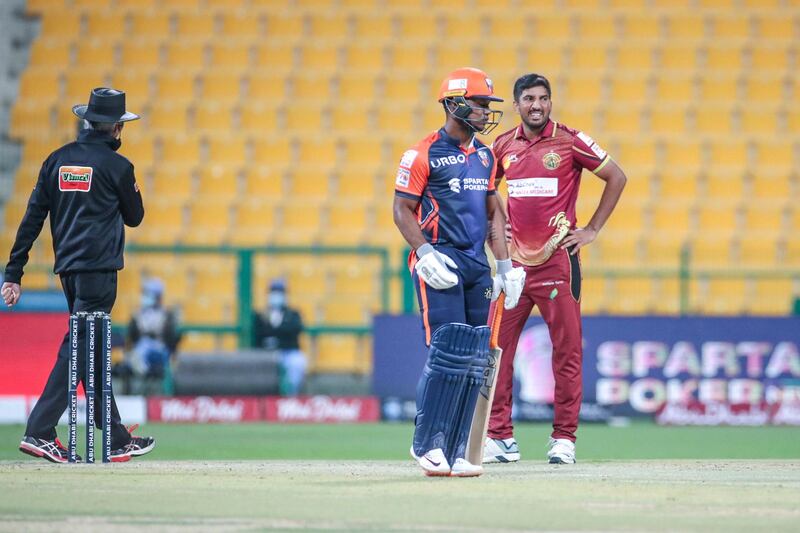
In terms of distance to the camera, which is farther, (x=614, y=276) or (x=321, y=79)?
(x=321, y=79)

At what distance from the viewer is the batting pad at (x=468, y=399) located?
817cm

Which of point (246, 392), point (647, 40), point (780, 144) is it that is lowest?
point (246, 392)

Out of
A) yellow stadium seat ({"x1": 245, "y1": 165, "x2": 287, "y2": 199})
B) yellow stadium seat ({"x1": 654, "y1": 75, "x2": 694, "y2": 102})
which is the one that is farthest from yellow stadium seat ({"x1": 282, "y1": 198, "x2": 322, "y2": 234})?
yellow stadium seat ({"x1": 654, "y1": 75, "x2": 694, "y2": 102})

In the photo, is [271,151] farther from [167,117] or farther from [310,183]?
[167,117]

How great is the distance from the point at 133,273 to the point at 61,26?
265 inches

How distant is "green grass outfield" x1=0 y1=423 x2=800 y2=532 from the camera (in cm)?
638

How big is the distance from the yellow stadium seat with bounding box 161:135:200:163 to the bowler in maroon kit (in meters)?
11.7

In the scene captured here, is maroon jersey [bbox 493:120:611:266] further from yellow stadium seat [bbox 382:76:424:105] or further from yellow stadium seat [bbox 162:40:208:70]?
yellow stadium seat [bbox 162:40:208:70]

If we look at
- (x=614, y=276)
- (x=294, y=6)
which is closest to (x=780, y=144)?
(x=614, y=276)

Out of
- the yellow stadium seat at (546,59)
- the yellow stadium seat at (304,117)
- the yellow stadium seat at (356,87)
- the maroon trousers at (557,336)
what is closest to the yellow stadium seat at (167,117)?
the yellow stadium seat at (304,117)

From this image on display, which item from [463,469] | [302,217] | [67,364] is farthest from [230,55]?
[463,469]

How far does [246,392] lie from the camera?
16.1 metres

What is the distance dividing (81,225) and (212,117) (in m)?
12.3

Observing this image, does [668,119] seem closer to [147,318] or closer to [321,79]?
[321,79]
